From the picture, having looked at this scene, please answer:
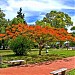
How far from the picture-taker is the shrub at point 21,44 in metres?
23.9

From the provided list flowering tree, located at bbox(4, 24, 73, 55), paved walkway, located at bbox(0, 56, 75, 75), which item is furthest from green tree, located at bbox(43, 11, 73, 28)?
paved walkway, located at bbox(0, 56, 75, 75)

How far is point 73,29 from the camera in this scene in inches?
2146

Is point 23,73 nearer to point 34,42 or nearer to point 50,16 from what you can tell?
point 34,42

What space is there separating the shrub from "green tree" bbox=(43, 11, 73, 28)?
2594cm

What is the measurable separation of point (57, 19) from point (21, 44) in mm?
26910

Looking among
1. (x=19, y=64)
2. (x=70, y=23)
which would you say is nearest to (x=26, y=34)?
(x=19, y=64)

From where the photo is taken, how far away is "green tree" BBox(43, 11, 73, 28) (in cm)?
5016

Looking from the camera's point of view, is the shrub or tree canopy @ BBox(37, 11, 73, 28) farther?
tree canopy @ BBox(37, 11, 73, 28)

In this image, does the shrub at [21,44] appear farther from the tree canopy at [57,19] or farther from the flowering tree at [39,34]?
the tree canopy at [57,19]

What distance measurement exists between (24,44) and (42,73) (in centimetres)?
1281

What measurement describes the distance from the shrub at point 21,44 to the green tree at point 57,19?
2594cm

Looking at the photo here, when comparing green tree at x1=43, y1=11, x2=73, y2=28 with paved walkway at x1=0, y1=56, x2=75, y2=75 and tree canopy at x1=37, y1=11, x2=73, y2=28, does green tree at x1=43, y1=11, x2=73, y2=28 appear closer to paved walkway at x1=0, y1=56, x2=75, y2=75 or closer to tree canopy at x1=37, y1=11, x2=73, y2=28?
tree canopy at x1=37, y1=11, x2=73, y2=28

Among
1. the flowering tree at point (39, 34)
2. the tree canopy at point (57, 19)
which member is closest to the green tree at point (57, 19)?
the tree canopy at point (57, 19)

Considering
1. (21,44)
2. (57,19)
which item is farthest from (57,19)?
(21,44)
